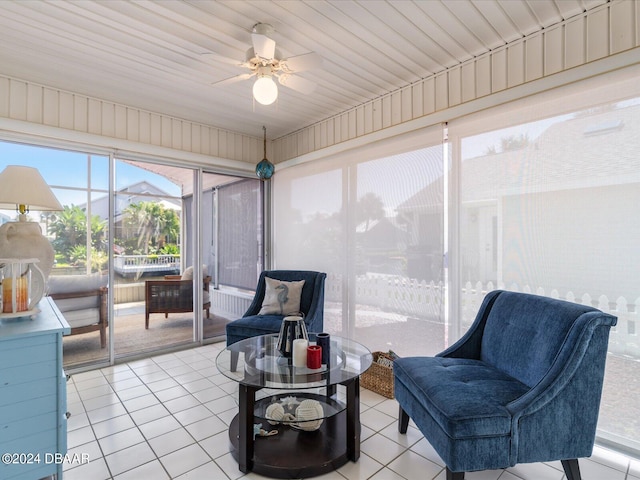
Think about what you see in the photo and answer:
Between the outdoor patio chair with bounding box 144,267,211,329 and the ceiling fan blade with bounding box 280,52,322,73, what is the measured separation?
2.76m

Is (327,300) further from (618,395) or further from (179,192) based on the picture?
(618,395)

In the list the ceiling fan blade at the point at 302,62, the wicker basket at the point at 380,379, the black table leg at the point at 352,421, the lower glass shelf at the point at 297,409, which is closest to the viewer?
the black table leg at the point at 352,421

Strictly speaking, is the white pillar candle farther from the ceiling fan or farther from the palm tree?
the palm tree

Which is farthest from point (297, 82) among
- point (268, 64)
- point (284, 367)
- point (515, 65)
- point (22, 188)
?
point (284, 367)

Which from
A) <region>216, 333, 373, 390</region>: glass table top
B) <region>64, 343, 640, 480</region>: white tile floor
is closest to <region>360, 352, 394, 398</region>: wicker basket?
<region>64, 343, 640, 480</region>: white tile floor

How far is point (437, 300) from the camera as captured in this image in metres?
2.85

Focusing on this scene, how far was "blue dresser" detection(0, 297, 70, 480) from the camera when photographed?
1.53m

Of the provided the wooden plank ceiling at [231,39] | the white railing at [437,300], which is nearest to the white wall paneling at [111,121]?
the wooden plank ceiling at [231,39]

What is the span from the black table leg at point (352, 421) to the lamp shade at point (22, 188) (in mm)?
2212

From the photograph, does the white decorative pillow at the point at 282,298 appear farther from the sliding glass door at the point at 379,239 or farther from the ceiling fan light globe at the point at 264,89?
the ceiling fan light globe at the point at 264,89

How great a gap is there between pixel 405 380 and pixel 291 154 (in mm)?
3377

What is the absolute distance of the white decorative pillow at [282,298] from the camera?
348 centimetres

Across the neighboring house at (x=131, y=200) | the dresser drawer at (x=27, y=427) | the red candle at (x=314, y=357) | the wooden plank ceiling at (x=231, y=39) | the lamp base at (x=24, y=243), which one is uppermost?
the wooden plank ceiling at (x=231, y=39)

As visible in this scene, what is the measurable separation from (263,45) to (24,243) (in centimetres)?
193
